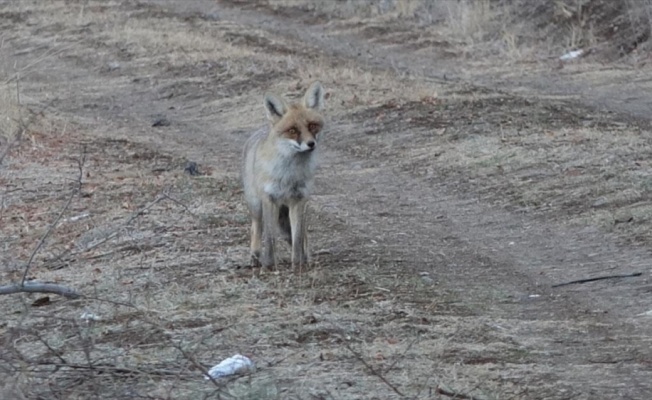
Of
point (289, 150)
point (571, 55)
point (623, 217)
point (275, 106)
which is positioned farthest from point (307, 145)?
point (571, 55)

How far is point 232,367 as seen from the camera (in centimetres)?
564

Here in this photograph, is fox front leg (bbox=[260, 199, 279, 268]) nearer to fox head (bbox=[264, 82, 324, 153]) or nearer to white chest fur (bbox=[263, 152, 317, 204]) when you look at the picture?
white chest fur (bbox=[263, 152, 317, 204])

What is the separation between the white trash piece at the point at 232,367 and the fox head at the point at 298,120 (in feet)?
7.35

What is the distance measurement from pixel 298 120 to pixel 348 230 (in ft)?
4.88

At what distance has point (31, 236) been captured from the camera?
9297 millimetres

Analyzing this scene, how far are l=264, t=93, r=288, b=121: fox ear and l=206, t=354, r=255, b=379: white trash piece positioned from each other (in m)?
2.47

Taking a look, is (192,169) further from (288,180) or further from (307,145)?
(307,145)

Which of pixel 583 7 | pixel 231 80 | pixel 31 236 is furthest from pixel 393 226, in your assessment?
pixel 583 7

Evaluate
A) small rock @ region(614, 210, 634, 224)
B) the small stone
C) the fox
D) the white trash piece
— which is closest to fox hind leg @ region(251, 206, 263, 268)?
the fox

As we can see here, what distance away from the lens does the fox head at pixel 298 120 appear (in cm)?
779

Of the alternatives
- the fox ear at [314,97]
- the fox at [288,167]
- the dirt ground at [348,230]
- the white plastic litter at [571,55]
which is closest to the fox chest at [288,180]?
the fox at [288,167]

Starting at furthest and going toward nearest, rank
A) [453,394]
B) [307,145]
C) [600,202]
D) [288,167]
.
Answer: [600,202], [288,167], [307,145], [453,394]

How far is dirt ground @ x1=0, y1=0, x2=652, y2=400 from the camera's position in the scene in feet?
18.8

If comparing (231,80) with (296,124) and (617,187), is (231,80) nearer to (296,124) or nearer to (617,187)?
(617,187)
